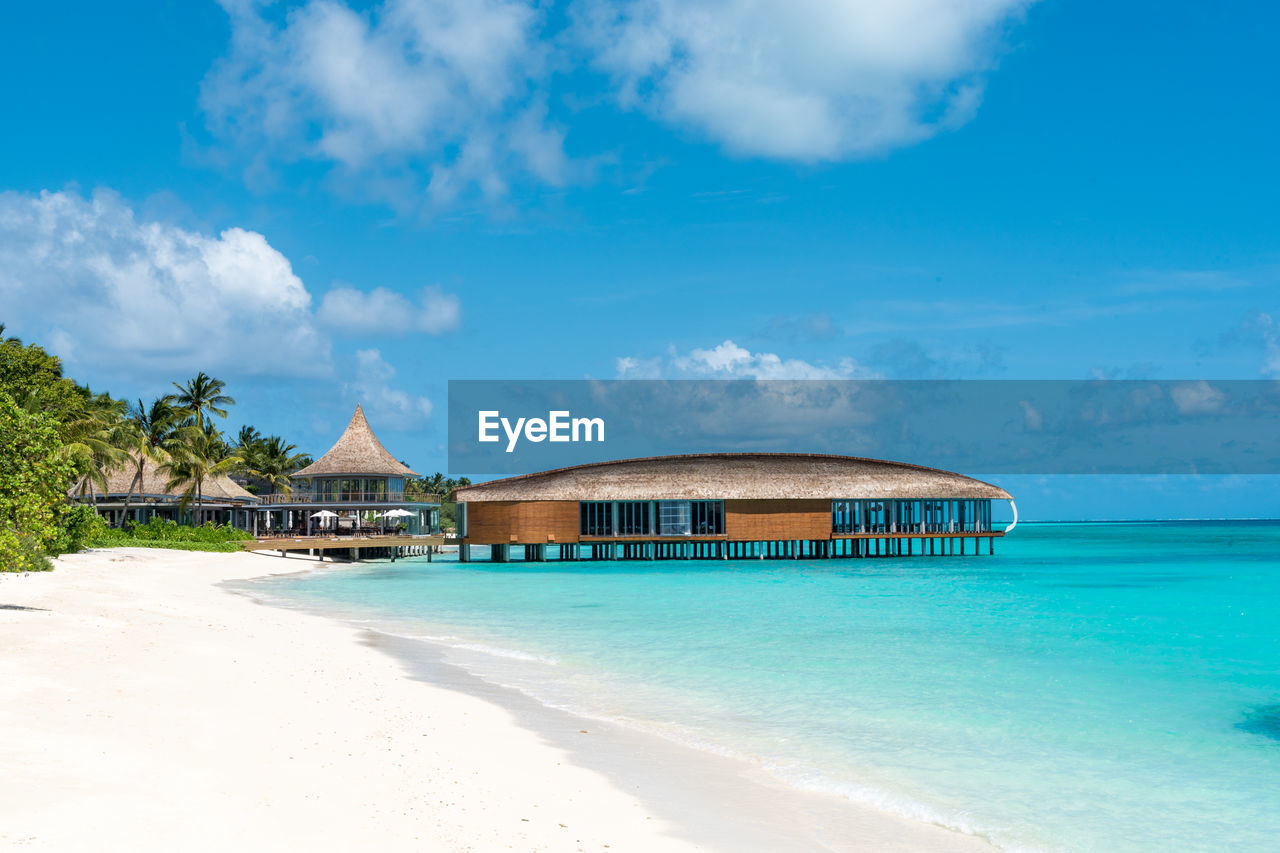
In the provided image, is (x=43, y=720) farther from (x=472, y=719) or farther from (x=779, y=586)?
(x=779, y=586)

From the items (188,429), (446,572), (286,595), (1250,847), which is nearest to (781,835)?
(1250,847)

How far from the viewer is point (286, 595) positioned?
84.1 feet

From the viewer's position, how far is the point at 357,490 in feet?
164

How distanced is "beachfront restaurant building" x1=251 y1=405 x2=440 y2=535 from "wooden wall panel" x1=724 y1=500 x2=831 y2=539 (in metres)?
16.2

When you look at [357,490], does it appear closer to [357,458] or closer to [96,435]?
[357,458]

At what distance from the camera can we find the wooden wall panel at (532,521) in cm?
4478

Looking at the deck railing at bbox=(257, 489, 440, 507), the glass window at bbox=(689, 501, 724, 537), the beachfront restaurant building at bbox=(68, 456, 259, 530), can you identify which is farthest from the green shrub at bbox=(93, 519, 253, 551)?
the glass window at bbox=(689, 501, 724, 537)

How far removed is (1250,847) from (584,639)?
466 inches

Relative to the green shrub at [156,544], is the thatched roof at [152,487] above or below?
above

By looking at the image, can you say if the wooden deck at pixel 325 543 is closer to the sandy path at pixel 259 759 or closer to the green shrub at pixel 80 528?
the green shrub at pixel 80 528

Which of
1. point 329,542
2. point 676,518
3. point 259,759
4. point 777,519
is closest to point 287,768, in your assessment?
point 259,759

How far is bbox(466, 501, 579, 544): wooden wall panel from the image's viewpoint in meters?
44.8

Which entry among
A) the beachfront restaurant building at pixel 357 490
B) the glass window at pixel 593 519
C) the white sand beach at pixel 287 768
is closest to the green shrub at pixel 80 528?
the beachfront restaurant building at pixel 357 490

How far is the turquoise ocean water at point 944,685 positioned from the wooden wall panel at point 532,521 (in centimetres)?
1403
